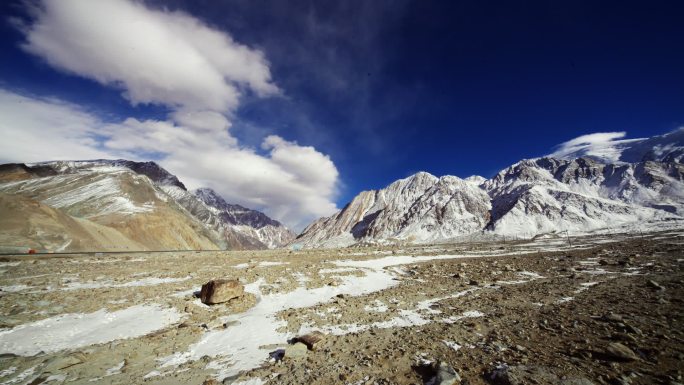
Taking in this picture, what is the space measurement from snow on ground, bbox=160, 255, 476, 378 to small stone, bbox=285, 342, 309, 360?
3.40ft

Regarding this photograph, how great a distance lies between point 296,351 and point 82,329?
35.5ft

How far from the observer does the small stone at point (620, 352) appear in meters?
8.01

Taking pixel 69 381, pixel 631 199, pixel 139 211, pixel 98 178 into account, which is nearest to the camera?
pixel 69 381

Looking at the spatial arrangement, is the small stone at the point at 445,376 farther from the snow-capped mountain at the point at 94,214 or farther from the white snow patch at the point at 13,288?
the snow-capped mountain at the point at 94,214

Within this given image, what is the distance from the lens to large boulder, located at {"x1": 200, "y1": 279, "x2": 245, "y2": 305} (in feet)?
53.9

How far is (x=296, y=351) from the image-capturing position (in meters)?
10.2

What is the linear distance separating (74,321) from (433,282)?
20920 millimetres

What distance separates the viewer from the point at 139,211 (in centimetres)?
11762

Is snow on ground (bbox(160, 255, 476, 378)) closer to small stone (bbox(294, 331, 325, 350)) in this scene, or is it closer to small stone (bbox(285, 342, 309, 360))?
small stone (bbox(285, 342, 309, 360))

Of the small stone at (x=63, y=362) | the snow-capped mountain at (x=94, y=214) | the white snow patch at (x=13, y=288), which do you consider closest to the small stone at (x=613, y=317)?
the small stone at (x=63, y=362)

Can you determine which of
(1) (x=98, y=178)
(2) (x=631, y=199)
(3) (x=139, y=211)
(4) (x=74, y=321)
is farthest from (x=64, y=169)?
(2) (x=631, y=199)

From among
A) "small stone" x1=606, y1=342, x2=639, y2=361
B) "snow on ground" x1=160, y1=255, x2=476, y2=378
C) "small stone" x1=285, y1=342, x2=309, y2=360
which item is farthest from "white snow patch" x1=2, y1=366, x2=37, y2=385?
"small stone" x1=606, y1=342, x2=639, y2=361

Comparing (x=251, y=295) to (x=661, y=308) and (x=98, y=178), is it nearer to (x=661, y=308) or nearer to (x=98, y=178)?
(x=661, y=308)

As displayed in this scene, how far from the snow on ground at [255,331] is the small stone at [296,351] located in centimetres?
104
